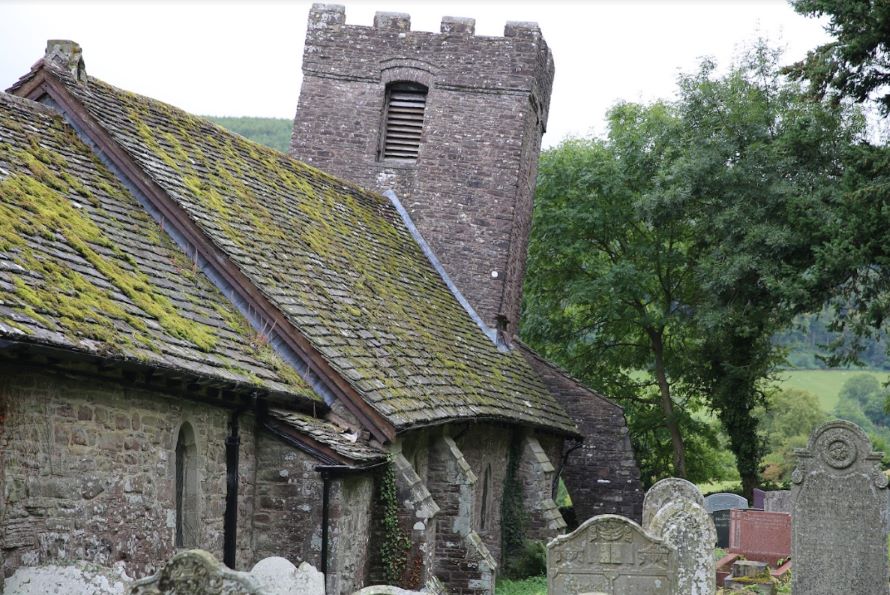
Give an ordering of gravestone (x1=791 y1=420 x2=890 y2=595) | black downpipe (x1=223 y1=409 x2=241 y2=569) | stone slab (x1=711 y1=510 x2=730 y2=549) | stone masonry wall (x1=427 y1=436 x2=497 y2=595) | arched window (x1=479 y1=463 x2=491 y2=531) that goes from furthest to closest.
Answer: stone slab (x1=711 y1=510 x2=730 y2=549) < arched window (x1=479 y1=463 x2=491 y2=531) < stone masonry wall (x1=427 y1=436 x2=497 y2=595) < gravestone (x1=791 y1=420 x2=890 y2=595) < black downpipe (x1=223 y1=409 x2=241 y2=569)

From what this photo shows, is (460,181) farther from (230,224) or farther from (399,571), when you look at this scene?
(399,571)

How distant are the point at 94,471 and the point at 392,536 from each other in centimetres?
538

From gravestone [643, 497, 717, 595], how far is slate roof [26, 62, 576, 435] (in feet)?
12.3

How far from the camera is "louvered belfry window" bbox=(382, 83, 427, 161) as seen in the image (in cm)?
2589

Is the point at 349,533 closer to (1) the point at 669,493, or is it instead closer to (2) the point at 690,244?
(1) the point at 669,493

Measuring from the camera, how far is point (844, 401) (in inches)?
3078

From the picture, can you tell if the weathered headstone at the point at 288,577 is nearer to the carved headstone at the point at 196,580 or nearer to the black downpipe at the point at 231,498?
the carved headstone at the point at 196,580

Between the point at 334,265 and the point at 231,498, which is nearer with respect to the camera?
the point at 231,498

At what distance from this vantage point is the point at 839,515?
14.6 metres

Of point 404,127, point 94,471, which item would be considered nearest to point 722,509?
point 404,127

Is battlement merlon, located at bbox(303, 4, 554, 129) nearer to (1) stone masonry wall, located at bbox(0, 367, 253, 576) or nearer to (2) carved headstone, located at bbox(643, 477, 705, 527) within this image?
(2) carved headstone, located at bbox(643, 477, 705, 527)

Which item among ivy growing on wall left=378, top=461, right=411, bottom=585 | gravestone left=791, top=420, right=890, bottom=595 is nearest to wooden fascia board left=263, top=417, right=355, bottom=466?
ivy growing on wall left=378, top=461, right=411, bottom=585

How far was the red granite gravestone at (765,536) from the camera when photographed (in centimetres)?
1981

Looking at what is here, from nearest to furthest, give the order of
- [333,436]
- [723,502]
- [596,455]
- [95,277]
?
1. [95,277]
2. [333,436]
3. [723,502]
4. [596,455]
